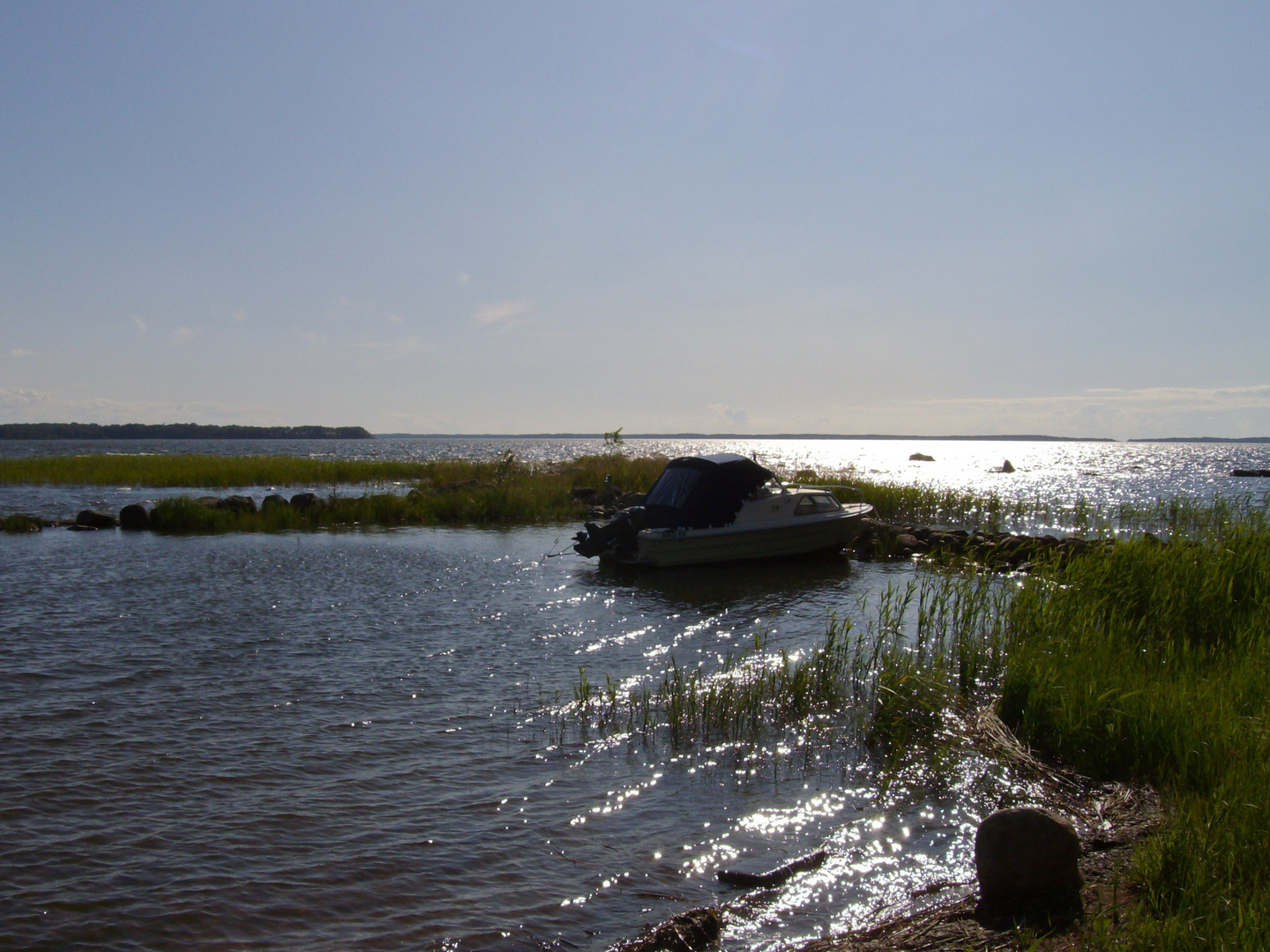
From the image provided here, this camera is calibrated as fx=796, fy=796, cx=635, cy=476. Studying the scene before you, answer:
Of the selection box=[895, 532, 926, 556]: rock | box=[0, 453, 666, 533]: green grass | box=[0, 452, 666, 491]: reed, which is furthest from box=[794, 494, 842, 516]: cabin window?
box=[0, 452, 666, 491]: reed

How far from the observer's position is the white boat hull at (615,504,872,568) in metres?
18.9

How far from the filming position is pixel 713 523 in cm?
1944

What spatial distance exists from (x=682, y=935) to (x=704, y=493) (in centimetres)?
1517

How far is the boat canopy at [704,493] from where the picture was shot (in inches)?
763

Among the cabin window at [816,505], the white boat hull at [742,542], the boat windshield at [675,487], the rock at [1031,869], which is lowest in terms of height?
the rock at [1031,869]

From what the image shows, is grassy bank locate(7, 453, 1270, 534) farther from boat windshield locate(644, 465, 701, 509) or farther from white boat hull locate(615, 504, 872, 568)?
boat windshield locate(644, 465, 701, 509)

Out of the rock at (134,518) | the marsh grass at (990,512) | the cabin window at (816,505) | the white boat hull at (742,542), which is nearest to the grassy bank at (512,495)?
the marsh grass at (990,512)

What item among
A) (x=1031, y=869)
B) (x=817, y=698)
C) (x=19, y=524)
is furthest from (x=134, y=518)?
(x=1031, y=869)

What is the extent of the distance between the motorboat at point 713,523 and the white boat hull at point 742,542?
0.8 inches

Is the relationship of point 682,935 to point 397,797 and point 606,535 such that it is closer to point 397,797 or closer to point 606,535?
point 397,797

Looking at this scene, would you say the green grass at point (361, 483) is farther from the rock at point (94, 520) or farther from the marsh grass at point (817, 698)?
the marsh grass at point (817, 698)

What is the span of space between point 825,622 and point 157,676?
993cm

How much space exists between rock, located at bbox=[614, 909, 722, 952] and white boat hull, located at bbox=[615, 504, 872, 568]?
1410 centimetres

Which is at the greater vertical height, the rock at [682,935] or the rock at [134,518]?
the rock at [134,518]
